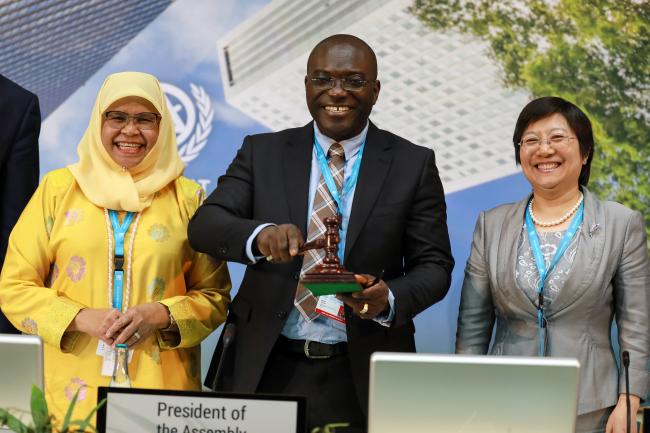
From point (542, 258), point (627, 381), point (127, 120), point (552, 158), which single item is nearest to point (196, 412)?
point (627, 381)

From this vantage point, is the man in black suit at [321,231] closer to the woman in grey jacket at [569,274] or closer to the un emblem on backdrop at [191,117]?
the woman in grey jacket at [569,274]

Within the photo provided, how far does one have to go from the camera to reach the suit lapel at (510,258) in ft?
9.23

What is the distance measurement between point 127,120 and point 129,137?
5cm

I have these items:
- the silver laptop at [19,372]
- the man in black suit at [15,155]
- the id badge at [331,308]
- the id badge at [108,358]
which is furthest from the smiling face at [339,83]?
the silver laptop at [19,372]

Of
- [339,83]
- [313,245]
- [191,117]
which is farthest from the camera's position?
[191,117]

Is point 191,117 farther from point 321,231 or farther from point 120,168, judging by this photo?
point 321,231

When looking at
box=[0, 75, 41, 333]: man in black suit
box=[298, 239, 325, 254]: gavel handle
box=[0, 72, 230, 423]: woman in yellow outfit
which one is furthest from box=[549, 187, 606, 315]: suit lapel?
box=[0, 75, 41, 333]: man in black suit

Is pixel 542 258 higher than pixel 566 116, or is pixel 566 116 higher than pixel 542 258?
pixel 566 116

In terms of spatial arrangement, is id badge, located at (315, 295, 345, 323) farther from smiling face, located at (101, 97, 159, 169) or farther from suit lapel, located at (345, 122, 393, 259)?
smiling face, located at (101, 97, 159, 169)

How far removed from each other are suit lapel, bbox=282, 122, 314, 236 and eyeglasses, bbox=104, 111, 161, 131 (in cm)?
42

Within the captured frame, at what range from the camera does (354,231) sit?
104 inches

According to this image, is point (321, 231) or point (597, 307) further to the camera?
point (597, 307)

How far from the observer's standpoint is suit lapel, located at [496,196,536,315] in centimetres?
281

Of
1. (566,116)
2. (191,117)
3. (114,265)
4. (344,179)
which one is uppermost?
(191,117)
